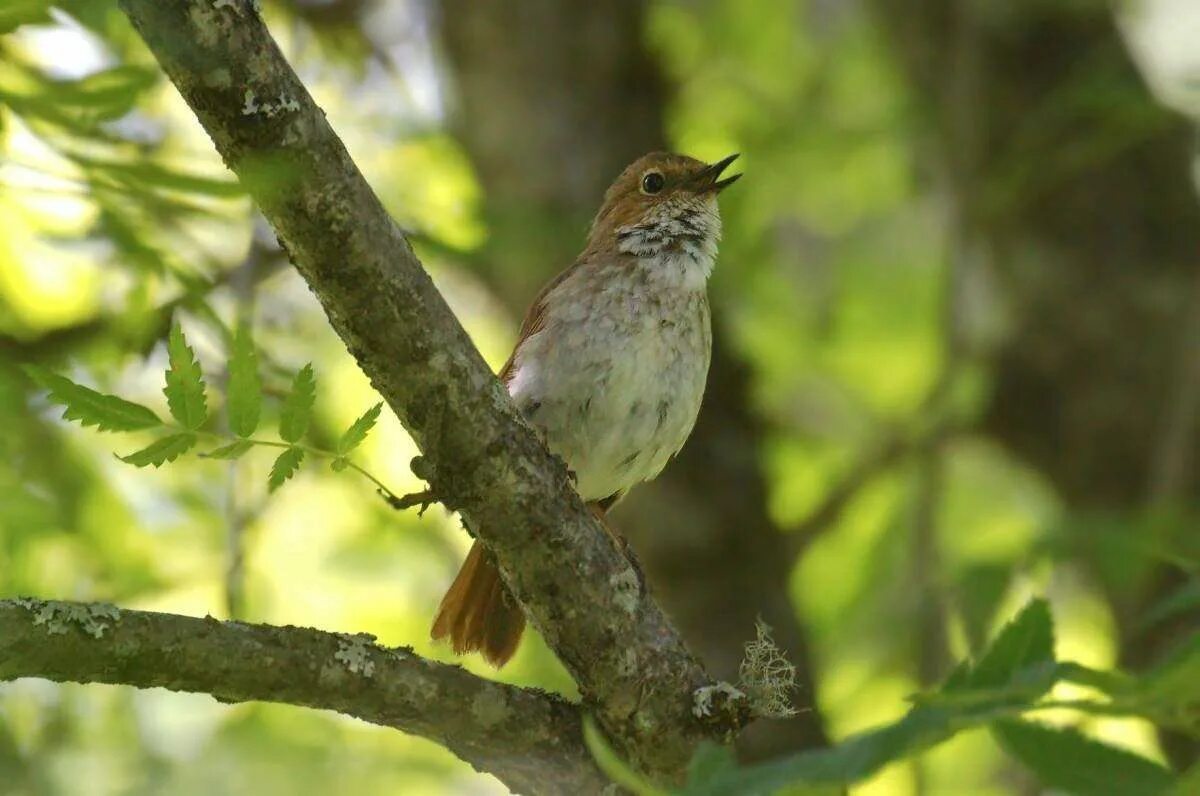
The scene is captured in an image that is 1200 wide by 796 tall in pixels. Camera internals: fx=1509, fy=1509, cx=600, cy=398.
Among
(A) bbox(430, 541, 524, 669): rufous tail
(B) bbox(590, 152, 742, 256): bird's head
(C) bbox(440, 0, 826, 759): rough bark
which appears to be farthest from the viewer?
(C) bbox(440, 0, 826, 759): rough bark

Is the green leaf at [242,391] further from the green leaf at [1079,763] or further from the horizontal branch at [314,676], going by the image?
the green leaf at [1079,763]

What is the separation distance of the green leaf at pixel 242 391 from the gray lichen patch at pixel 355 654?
0.57m

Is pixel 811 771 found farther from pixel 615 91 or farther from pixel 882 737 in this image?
pixel 615 91

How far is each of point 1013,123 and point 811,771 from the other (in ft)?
19.8

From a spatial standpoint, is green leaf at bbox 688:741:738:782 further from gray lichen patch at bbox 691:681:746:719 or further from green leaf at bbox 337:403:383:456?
gray lichen patch at bbox 691:681:746:719

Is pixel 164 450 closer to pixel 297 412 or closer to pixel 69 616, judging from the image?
pixel 297 412

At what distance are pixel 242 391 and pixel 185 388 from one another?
0.39ft

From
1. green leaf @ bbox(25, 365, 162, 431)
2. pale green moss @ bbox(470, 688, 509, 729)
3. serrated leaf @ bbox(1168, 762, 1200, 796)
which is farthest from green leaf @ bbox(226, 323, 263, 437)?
serrated leaf @ bbox(1168, 762, 1200, 796)

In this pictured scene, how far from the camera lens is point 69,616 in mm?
2703

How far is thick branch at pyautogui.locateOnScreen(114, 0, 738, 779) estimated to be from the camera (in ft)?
8.64

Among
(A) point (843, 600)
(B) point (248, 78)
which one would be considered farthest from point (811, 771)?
(A) point (843, 600)

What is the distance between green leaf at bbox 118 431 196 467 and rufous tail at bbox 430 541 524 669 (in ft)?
6.84

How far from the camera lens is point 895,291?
320 inches

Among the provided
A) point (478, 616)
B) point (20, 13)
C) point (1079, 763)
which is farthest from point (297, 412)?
point (478, 616)
